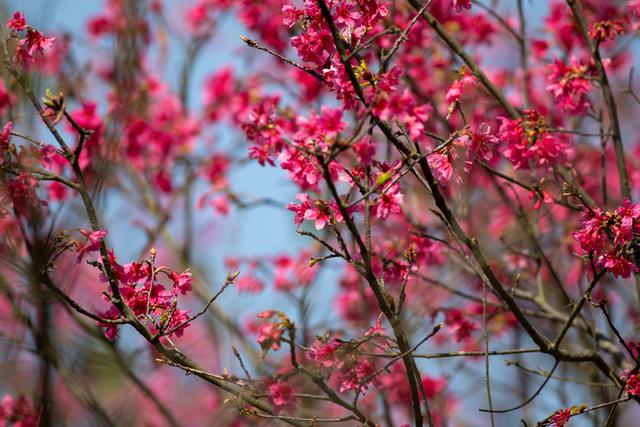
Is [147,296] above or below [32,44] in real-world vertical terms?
below

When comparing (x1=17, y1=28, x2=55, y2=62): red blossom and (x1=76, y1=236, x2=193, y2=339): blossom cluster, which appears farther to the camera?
(x1=17, y1=28, x2=55, y2=62): red blossom

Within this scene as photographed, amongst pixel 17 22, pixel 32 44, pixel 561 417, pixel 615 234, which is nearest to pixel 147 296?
pixel 32 44

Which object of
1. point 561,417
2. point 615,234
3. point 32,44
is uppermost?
point 32,44

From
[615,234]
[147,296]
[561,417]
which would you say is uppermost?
[615,234]

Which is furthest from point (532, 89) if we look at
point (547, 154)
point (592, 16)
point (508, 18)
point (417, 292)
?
point (547, 154)

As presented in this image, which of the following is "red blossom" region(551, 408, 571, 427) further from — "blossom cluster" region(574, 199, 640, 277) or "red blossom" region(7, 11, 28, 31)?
"red blossom" region(7, 11, 28, 31)

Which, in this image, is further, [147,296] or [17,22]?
[17,22]

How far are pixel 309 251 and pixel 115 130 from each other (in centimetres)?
375

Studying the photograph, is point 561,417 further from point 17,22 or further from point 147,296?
point 17,22

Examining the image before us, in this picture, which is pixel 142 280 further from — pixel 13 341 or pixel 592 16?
pixel 592 16

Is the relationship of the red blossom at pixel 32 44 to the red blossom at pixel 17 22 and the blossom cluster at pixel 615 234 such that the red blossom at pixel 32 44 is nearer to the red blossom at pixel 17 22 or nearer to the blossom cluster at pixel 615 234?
the red blossom at pixel 17 22

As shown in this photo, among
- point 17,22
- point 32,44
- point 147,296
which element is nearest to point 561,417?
point 147,296

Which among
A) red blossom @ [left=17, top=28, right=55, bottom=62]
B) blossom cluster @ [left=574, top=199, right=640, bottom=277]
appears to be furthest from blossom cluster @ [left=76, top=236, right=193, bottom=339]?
blossom cluster @ [left=574, top=199, right=640, bottom=277]

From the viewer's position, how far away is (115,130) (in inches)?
140
